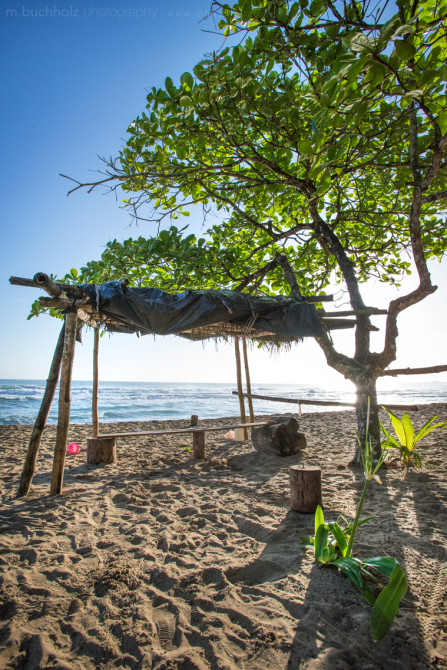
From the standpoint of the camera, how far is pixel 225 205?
20.0ft

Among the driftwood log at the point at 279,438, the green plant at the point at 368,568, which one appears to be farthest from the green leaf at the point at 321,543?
the driftwood log at the point at 279,438

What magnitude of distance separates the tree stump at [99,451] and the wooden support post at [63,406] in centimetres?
165

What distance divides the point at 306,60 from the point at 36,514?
18.5 feet

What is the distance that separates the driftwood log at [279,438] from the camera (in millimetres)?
6617

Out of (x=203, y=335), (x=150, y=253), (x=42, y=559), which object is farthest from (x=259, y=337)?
(x=42, y=559)

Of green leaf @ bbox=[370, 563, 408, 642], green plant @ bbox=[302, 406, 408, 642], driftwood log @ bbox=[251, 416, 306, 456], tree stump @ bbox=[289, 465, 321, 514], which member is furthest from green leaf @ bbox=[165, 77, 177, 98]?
driftwood log @ bbox=[251, 416, 306, 456]

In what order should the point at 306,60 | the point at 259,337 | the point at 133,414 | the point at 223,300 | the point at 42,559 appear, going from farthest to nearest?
the point at 133,414 < the point at 259,337 < the point at 223,300 < the point at 306,60 < the point at 42,559

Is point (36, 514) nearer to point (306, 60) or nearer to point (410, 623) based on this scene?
point (410, 623)

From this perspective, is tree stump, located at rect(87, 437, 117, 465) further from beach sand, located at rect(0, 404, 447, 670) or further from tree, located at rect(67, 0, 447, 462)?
tree, located at rect(67, 0, 447, 462)

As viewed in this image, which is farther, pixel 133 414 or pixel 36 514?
pixel 133 414

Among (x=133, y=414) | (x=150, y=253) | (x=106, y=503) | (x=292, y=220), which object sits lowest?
(x=133, y=414)

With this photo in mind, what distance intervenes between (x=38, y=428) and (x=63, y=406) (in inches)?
16.6

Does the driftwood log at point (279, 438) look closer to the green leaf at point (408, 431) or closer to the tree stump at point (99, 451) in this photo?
the green leaf at point (408, 431)

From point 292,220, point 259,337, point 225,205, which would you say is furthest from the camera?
point 259,337
